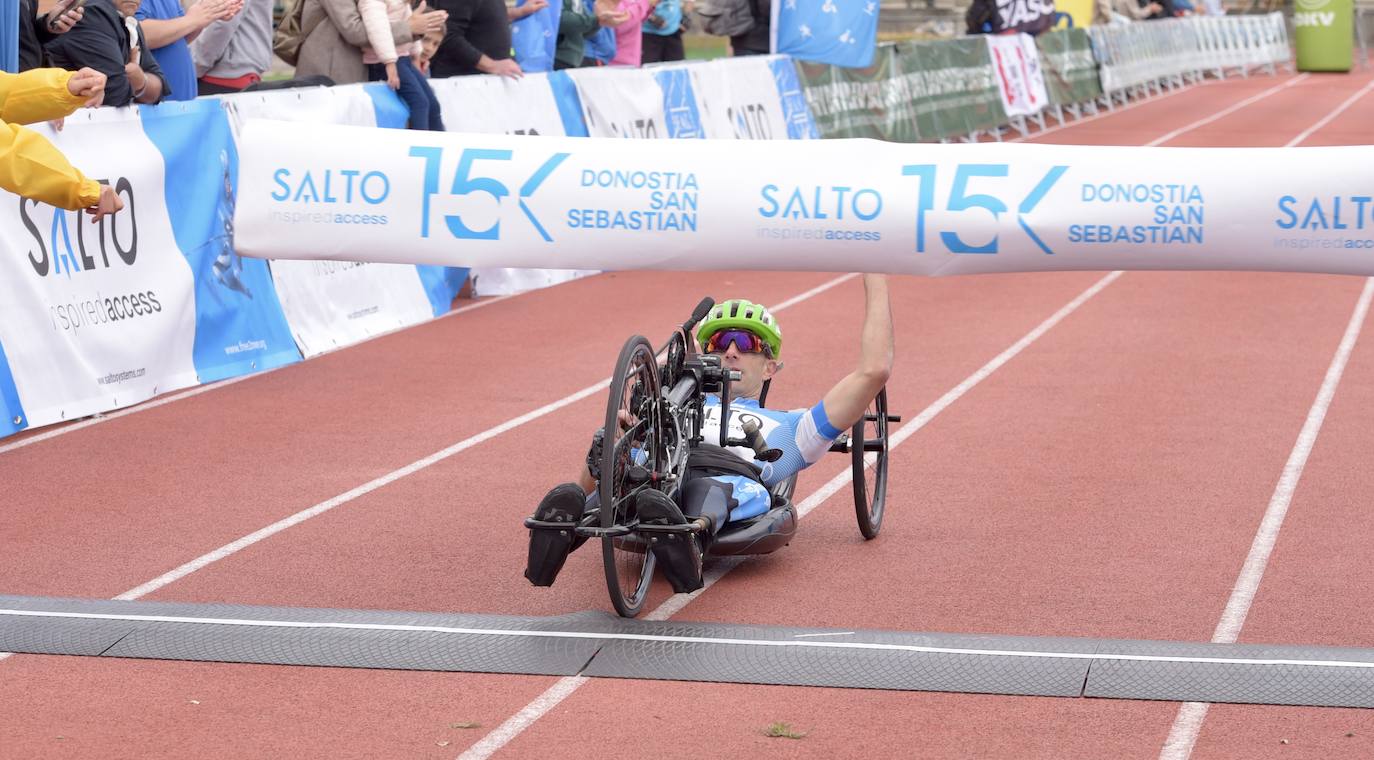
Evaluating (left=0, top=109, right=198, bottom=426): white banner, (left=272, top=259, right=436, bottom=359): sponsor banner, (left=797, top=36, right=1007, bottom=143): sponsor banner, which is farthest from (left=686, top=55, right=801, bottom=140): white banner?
(left=0, top=109, right=198, bottom=426): white banner

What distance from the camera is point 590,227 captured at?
6719mm

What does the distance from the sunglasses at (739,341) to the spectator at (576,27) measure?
32.7 ft

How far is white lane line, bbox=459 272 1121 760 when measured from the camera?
554cm

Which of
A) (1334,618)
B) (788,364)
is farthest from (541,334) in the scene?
(1334,618)

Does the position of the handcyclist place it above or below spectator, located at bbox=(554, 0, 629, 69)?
below

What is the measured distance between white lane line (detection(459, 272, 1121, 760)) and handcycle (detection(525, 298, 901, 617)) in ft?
0.56

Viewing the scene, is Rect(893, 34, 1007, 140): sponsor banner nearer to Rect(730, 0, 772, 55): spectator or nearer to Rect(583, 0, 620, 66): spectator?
Rect(730, 0, 772, 55): spectator

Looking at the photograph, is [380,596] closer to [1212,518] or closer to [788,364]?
[1212,518]

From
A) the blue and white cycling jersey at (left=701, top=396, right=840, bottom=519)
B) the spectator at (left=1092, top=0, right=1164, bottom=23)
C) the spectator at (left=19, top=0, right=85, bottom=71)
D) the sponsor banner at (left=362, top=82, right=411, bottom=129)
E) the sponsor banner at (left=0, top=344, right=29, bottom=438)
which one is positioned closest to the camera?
the blue and white cycling jersey at (left=701, top=396, right=840, bottom=519)

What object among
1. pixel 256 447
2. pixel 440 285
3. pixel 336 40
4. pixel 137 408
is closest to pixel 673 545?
pixel 256 447

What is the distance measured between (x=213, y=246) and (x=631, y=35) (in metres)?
7.93

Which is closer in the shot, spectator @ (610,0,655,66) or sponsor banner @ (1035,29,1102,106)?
spectator @ (610,0,655,66)

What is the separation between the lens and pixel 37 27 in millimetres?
9953

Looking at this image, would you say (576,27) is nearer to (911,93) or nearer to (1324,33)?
(911,93)
